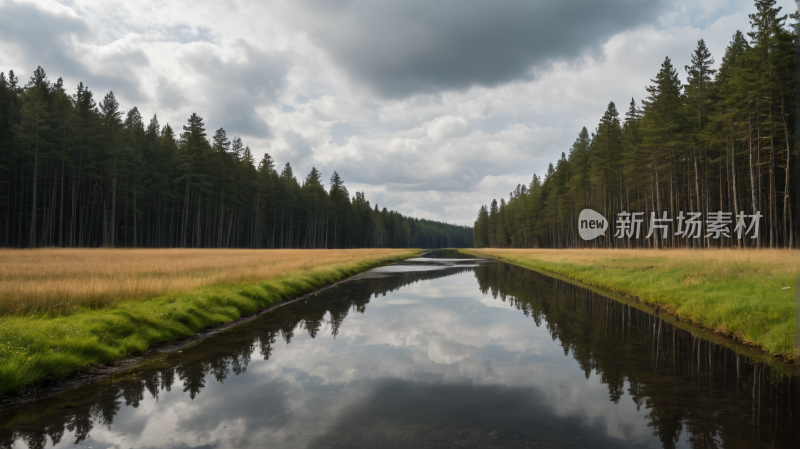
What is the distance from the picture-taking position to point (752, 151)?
32.7 meters

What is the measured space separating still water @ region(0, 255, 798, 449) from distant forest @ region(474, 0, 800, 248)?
37.7 feet

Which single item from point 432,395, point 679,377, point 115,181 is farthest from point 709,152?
point 115,181

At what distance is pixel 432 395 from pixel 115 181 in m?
58.8

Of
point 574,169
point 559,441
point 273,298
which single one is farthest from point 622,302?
point 574,169

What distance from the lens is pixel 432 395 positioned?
654cm

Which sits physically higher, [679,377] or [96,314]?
[96,314]

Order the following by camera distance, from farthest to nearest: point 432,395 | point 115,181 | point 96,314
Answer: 1. point 115,181
2. point 96,314
3. point 432,395

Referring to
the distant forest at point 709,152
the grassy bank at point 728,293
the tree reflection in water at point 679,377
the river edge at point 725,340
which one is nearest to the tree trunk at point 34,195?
the tree reflection in water at point 679,377

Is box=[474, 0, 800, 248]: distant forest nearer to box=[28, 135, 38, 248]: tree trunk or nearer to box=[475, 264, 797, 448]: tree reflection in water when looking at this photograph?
box=[475, 264, 797, 448]: tree reflection in water

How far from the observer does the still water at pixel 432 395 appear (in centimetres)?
498

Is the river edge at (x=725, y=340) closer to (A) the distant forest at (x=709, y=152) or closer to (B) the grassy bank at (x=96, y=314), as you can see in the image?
(A) the distant forest at (x=709, y=152)

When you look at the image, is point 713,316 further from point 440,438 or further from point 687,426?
point 440,438

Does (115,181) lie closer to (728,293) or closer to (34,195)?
(34,195)

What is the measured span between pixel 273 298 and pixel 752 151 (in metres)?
42.3
